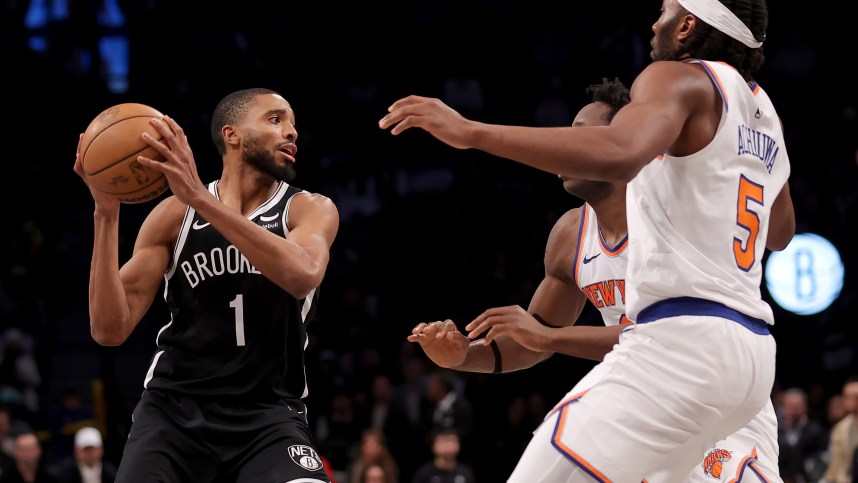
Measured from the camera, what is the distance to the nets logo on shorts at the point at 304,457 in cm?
420

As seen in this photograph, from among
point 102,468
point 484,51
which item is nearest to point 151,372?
point 102,468

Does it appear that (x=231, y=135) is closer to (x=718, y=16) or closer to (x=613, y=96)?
(x=613, y=96)

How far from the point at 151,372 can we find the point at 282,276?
2.58 ft

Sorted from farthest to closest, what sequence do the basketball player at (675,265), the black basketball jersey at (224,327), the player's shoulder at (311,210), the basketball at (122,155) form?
the player's shoulder at (311,210)
the black basketball jersey at (224,327)
the basketball at (122,155)
the basketball player at (675,265)

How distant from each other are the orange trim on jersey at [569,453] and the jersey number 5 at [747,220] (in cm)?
72

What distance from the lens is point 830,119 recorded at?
14.4m

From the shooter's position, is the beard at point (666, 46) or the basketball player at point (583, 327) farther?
the basketball player at point (583, 327)

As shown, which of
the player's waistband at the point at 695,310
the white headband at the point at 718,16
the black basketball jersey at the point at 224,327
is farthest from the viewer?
the black basketball jersey at the point at 224,327

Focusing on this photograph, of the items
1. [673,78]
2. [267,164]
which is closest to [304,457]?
[267,164]

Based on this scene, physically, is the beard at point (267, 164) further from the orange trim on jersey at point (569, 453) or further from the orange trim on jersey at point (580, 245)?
the orange trim on jersey at point (569, 453)

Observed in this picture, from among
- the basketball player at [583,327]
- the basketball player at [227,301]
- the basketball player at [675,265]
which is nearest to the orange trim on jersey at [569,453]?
the basketball player at [675,265]

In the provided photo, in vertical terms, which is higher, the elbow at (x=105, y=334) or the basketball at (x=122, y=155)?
the basketball at (x=122, y=155)

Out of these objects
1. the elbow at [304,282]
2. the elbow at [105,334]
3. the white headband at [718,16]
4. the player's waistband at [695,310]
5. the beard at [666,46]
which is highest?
the white headband at [718,16]

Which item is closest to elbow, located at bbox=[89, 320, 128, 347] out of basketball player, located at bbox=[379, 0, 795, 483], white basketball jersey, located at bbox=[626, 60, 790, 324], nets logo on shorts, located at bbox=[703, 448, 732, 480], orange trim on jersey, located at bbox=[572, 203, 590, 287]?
basketball player, located at bbox=[379, 0, 795, 483]
